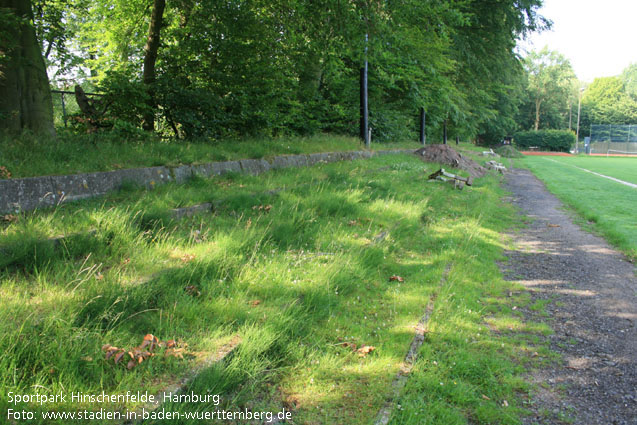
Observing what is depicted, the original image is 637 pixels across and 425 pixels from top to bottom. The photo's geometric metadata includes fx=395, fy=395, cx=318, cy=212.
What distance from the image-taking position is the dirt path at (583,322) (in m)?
2.92

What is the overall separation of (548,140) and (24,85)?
78563mm

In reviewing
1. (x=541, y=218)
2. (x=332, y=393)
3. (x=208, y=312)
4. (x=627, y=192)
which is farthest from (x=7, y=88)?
(x=627, y=192)

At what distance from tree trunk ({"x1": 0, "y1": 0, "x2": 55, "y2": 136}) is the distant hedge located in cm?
7811

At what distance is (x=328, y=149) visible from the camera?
42.2 feet

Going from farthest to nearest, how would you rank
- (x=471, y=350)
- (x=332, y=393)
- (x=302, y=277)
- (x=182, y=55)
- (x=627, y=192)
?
(x=627, y=192)
(x=182, y=55)
(x=302, y=277)
(x=471, y=350)
(x=332, y=393)

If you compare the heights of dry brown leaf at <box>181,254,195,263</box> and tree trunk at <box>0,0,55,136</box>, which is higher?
tree trunk at <box>0,0,55,136</box>

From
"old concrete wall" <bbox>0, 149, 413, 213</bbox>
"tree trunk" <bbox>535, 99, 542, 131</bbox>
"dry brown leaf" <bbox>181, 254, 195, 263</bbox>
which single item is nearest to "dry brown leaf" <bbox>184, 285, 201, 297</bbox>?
"dry brown leaf" <bbox>181, 254, 195, 263</bbox>

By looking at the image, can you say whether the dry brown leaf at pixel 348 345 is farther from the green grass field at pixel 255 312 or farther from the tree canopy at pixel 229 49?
the tree canopy at pixel 229 49

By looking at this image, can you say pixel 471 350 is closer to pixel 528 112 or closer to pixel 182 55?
pixel 182 55

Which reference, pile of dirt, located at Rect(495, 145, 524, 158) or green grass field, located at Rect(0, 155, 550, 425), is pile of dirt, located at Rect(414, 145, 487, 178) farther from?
pile of dirt, located at Rect(495, 145, 524, 158)

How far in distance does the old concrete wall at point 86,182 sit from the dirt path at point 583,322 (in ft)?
17.5

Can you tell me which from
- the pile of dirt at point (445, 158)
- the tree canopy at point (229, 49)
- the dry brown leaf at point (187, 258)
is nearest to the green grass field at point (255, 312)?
the dry brown leaf at point (187, 258)

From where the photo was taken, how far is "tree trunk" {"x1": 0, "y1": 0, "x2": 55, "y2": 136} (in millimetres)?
7062

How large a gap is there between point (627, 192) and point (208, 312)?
17.5 m
